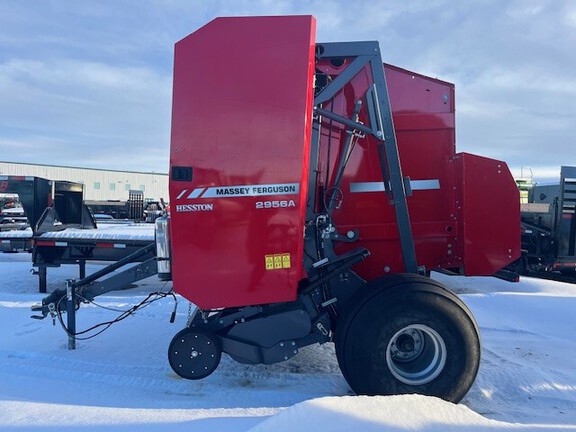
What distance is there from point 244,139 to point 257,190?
38 centimetres

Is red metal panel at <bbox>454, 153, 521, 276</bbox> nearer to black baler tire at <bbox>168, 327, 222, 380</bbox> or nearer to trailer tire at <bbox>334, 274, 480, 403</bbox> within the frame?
trailer tire at <bbox>334, 274, 480, 403</bbox>

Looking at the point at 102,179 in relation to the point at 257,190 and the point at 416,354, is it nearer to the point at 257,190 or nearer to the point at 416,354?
the point at 257,190

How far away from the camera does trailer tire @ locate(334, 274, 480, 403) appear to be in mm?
3168

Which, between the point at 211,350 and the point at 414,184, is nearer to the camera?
the point at 211,350

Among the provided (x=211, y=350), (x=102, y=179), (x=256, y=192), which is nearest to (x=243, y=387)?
(x=211, y=350)

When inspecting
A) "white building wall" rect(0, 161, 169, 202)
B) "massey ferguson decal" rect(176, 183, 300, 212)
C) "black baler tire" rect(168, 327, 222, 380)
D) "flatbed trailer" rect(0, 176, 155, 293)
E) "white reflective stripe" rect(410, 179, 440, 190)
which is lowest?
"black baler tire" rect(168, 327, 222, 380)

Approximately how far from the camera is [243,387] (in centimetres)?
356

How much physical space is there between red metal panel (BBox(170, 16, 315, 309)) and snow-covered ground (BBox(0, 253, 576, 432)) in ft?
3.47

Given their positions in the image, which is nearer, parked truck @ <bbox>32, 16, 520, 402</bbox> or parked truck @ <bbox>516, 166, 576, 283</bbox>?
parked truck @ <bbox>32, 16, 520, 402</bbox>

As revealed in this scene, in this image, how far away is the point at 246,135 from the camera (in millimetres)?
3135

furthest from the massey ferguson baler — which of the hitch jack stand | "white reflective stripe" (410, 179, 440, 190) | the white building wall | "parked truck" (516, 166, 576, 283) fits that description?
the white building wall

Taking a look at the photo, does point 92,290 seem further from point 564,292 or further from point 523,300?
point 564,292

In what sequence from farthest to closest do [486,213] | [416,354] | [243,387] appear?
[486,213] → [243,387] → [416,354]

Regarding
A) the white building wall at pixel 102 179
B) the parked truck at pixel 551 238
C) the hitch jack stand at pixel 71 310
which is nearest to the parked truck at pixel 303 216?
the hitch jack stand at pixel 71 310
